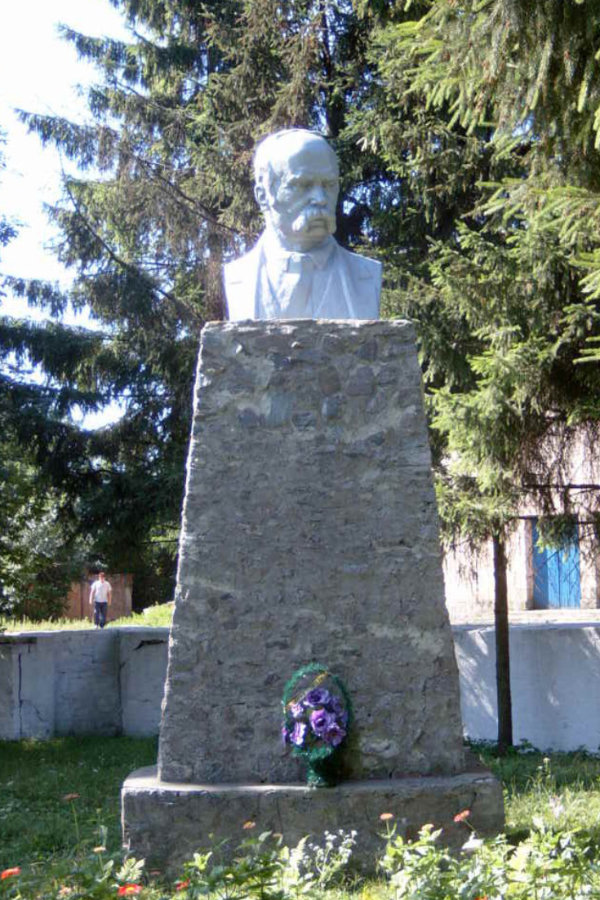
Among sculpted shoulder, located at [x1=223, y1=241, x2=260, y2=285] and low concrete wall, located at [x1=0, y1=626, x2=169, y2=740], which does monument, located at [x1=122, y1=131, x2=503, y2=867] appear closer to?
sculpted shoulder, located at [x1=223, y1=241, x2=260, y2=285]

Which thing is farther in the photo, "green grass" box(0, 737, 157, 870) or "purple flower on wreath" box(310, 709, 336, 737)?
"green grass" box(0, 737, 157, 870)

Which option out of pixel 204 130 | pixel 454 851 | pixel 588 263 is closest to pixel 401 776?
pixel 454 851

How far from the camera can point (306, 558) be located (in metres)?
5.58

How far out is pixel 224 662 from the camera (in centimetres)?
551

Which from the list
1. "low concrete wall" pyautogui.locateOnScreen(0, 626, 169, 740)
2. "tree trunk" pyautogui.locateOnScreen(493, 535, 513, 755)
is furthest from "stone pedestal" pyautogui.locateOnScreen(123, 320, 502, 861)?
"low concrete wall" pyautogui.locateOnScreen(0, 626, 169, 740)

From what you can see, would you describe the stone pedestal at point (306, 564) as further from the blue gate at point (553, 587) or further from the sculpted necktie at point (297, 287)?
the blue gate at point (553, 587)

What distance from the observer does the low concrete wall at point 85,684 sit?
36.7 feet

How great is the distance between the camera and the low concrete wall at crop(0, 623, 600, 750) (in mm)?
9414

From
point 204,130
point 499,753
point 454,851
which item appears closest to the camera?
point 454,851

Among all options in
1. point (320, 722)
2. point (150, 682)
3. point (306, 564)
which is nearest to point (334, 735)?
point (320, 722)

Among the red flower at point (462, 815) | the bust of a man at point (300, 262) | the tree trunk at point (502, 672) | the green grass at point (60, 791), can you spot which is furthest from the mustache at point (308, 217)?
the tree trunk at point (502, 672)

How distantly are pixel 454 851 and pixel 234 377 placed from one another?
2.42 metres

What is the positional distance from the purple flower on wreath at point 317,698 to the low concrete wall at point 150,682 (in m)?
4.59

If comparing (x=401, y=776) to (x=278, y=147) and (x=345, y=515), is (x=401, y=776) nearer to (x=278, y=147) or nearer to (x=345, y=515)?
(x=345, y=515)
